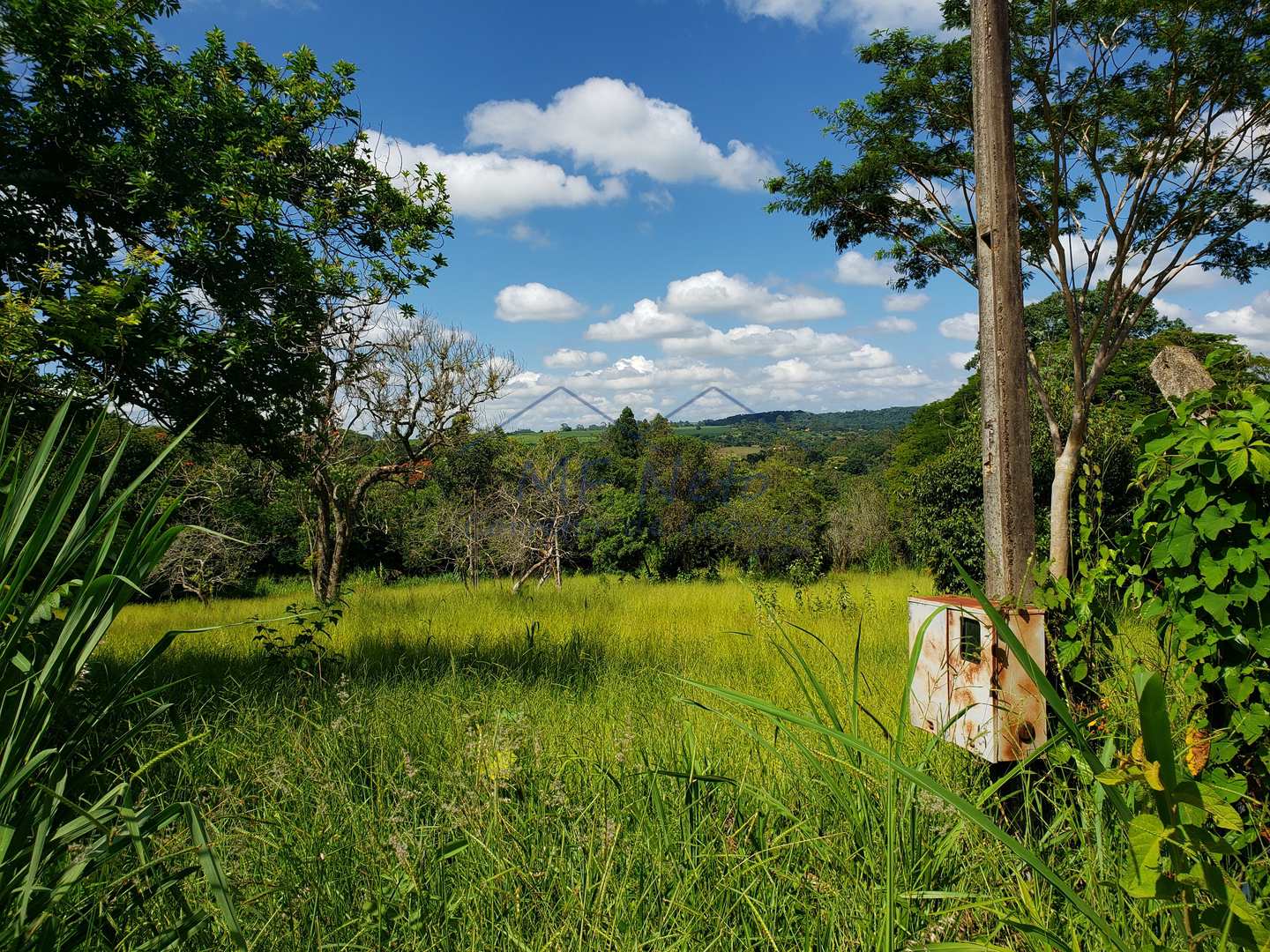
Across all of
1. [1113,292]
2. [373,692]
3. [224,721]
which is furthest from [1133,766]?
[1113,292]

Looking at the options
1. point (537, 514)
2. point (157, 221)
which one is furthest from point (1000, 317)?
point (537, 514)

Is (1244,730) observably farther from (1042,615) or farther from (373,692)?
(373,692)

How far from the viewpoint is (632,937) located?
1517 millimetres

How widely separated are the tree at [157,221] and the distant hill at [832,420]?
23757mm

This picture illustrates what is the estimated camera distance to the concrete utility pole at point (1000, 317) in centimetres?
298

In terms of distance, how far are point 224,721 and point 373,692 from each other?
823mm

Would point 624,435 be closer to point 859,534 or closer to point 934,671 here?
point 859,534

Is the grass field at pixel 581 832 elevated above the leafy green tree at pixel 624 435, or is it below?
below

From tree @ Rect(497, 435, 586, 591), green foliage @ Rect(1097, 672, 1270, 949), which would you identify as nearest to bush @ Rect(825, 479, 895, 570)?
tree @ Rect(497, 435, 586, 591)

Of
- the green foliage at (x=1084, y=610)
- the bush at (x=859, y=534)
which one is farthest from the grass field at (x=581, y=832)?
the bush at (x=859, y=534)

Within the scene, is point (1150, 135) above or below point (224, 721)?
above

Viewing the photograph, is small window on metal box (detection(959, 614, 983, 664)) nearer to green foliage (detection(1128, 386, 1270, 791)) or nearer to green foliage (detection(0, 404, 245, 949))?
green foliage (detection(1128, 386, 1270, 791))

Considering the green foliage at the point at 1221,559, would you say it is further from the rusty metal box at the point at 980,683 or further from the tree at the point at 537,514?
the tree at the point at 537,514

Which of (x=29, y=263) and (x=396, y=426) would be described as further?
(x=396, y=426)
